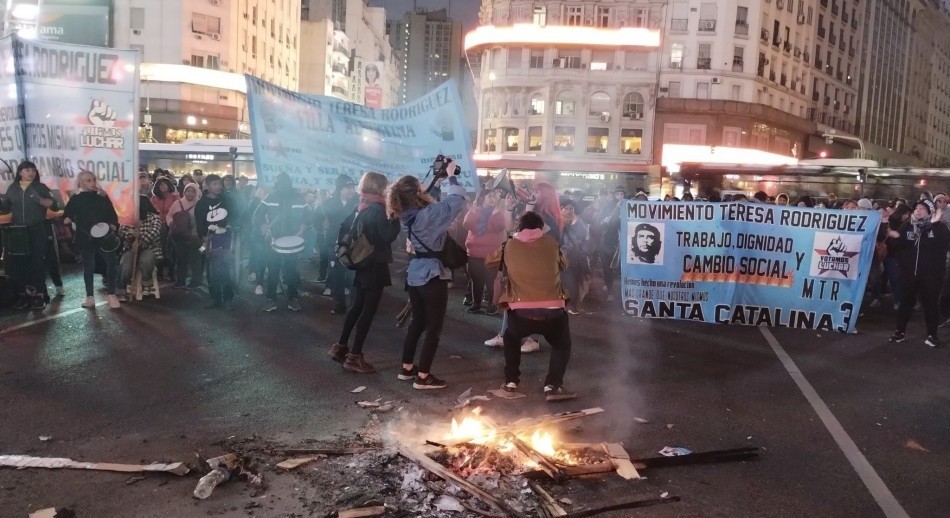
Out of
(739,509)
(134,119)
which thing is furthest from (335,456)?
(134,119)

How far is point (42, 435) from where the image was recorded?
5191mm

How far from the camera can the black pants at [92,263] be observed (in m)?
9.80

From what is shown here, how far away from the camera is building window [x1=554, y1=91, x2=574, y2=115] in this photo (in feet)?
194

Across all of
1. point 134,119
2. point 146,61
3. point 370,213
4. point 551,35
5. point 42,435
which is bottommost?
point 42,435

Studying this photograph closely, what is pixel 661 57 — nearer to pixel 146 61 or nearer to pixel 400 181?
pixel 146 61

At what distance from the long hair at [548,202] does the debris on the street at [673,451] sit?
163 inches

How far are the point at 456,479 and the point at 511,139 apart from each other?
57.7 m

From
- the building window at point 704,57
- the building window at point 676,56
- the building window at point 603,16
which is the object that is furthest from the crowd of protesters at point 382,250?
the building window at point 603,16

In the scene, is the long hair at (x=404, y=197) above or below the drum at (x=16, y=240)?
→ above

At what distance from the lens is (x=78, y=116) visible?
9.94 m

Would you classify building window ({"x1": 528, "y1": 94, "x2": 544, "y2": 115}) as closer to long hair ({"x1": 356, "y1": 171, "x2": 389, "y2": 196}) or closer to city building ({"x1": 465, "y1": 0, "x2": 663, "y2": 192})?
city building ({"x1": 465, "y1": 0, "x2": 663, "y2": 192})

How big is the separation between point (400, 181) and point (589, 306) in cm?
624

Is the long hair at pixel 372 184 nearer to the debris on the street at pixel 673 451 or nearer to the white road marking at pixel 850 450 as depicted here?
the debris on the street at pixel 673 451

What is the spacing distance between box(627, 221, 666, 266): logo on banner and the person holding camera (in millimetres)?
4922
